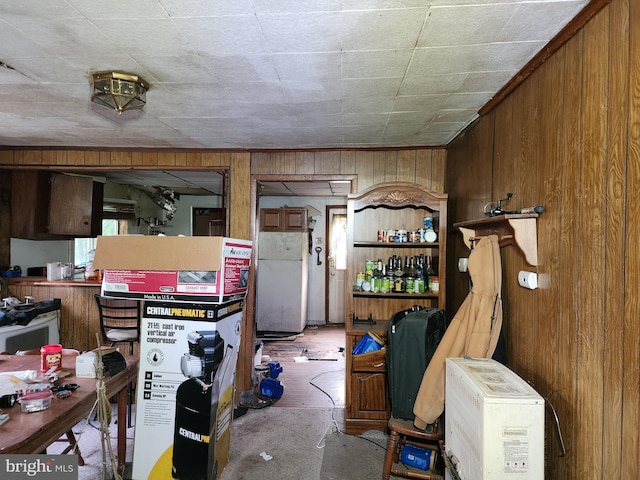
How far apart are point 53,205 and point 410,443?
13.8 ft

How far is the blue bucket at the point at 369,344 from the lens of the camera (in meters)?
2.83

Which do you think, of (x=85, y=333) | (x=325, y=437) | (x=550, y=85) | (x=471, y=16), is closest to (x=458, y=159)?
(x=550, y=85)

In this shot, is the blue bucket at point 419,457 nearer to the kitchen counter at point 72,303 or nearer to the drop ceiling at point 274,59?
the drop ceiling at point 274,59

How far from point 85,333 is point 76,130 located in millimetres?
1950

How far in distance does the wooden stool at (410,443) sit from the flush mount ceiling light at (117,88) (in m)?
2.42

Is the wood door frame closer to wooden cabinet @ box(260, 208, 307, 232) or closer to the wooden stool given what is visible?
the wooden stool

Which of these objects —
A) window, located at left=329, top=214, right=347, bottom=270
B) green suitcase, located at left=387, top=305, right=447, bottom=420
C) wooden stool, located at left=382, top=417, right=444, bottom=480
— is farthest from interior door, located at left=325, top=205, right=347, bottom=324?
wooden stool, located at left=382, top=417, right=444, bottom=480

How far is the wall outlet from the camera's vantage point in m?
1.65

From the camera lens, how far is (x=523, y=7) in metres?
1.29

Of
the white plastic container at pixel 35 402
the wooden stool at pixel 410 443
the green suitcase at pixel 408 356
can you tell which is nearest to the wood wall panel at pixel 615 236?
the wooden stool at pixel 410 443

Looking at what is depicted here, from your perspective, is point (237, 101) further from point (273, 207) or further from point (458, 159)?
point (273, 207)

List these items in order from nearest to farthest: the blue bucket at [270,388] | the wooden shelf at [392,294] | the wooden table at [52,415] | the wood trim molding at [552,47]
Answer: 1. the wood trim molding at [552,47]
2. the wooden table at [52,415]
3. the wooden shelf at [392,294]
4. the blue bucket at [270,388]

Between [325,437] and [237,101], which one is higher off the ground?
[237,101]

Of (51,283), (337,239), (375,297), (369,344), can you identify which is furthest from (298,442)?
(337,239)
